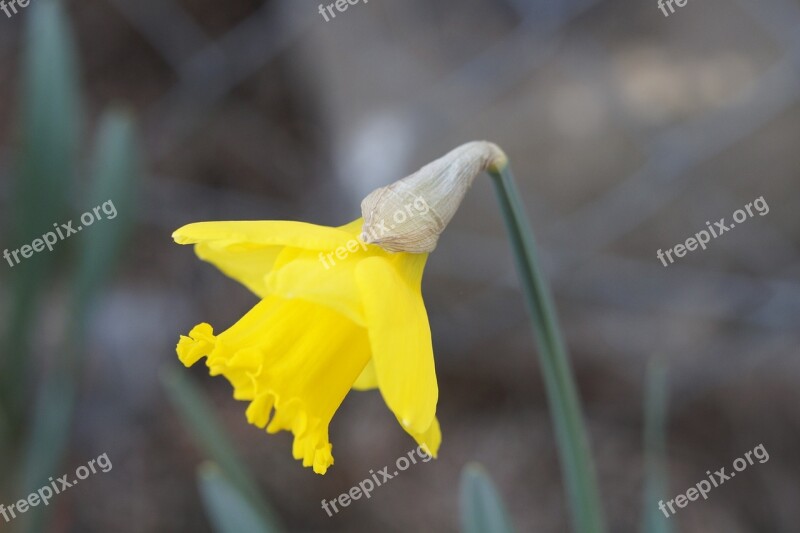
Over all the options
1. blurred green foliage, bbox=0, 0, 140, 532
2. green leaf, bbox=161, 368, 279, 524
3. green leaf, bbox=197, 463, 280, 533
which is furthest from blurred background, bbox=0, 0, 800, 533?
green leaf, bbox=197, 463, 280, 533

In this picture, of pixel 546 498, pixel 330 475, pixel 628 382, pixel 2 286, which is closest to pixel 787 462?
pixel 628 382

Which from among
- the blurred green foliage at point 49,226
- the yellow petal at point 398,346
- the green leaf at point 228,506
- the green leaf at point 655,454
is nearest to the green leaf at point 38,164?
the blurred green foliage at point 49,226

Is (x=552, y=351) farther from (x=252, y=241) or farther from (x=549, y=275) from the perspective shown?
(x=549, y=275)

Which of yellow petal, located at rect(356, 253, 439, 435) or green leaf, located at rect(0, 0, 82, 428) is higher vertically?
green leaf, located at rect(0, 0, 82, 428)

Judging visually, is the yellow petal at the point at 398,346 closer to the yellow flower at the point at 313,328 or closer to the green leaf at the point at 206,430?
the yellow flower at the point at 313,328

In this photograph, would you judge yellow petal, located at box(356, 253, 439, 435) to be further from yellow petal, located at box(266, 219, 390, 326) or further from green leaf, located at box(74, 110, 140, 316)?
green leaf, located at box(74, 110, 140, 316)

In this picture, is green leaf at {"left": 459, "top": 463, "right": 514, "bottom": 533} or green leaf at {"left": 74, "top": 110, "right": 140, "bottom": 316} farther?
green leaf at {"left": 74, "top": 110, "right": 140, "bottom": 316}

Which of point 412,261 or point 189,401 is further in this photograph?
point 189,401

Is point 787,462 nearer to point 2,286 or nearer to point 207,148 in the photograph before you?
point 207,148
